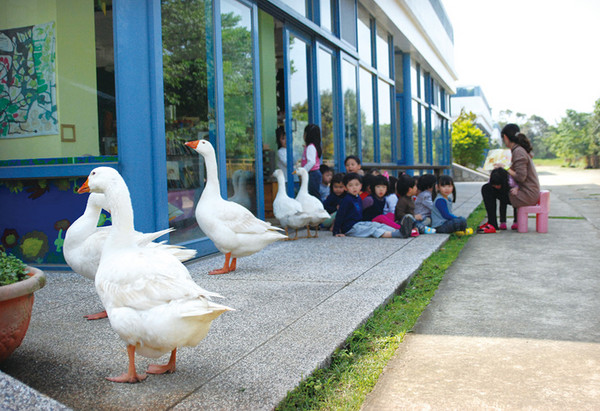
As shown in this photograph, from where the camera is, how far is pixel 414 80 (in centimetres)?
Answer: 1847

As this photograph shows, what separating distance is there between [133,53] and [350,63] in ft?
22.3

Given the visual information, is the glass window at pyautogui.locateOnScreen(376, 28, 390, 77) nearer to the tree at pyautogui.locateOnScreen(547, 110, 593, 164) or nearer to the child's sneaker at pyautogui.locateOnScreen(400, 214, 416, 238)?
the child's sneaker at pyautogui.locateOnScreen(400, 214, 416, 238)

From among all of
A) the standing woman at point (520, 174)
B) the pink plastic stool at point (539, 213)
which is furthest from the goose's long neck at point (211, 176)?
the pink plastic stool at point (539, 213)

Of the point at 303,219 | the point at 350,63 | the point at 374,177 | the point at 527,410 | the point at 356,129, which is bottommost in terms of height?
the point at 527,410

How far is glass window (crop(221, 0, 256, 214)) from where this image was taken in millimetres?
6820

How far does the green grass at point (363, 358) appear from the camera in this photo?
99.8 inches

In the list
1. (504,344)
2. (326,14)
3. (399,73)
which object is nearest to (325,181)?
(326,14)

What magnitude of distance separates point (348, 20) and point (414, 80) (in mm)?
7761

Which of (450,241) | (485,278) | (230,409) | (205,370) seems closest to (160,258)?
(205,370)

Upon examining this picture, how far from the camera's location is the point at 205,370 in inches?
109

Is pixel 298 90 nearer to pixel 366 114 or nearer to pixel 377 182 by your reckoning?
pixel 377 182

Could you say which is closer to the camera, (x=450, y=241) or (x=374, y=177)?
(x=450, y=241)

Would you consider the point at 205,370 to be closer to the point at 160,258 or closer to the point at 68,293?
the point at 160,258

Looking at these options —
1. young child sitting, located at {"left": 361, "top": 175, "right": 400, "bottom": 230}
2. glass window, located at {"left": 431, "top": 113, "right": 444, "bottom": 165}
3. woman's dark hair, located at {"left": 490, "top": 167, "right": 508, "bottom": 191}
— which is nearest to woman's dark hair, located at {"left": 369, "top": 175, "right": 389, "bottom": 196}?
young child sitting, located at {"left": 361, "top": 175, "right": 400, "bottom": 230}
